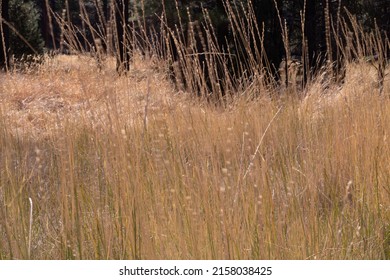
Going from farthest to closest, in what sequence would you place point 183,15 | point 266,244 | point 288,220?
point 183,15, point 288,220, point 266,244

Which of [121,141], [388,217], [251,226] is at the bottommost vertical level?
[388,217]

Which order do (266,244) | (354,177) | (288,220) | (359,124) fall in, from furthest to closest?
1. (359,124)
2. (354,177)
3. (288,220)
4. (266,244)

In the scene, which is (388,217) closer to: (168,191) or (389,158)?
(389,158)

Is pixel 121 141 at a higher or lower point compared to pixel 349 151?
higher

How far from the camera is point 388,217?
249 cm

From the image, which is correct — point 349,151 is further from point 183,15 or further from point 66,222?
point 183,15

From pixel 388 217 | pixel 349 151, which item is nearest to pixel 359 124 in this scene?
pixel 349 151

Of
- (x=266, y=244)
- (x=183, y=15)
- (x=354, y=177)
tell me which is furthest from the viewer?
(x=183, y=15)

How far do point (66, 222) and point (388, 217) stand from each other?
1311 millimetres

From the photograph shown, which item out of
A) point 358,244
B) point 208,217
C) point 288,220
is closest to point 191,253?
point 208,217

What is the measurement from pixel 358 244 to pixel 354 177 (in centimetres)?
68

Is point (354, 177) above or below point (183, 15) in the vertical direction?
below

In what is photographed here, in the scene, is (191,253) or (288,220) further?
(288,220)

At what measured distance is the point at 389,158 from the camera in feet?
9.13
